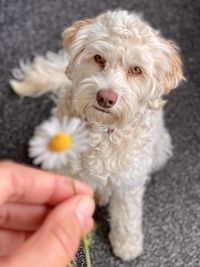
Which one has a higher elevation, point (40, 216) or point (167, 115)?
point (40, 216)

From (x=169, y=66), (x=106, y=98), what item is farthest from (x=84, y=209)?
(x=169, y=66)

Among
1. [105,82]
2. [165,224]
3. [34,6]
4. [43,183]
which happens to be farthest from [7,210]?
[34,6]

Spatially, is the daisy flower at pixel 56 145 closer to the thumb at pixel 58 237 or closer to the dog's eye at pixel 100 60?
the thumb at pixel 58 237

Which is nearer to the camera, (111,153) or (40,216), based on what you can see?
(40,216)

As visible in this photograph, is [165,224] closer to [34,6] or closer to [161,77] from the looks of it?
[161,77]

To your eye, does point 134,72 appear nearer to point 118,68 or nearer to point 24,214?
point 118,68

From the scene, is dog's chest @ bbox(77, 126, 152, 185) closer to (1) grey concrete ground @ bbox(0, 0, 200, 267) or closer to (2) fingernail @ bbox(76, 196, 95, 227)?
(1) grey concrete ground @ bbox(0, 0, 200, 267)
